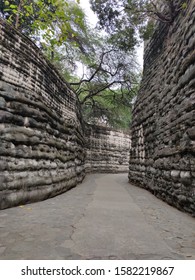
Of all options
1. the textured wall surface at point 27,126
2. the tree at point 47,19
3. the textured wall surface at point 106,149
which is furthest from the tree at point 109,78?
the textured wall surface at point 27,126

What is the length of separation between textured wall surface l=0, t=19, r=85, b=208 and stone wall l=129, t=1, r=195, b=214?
8.33ft

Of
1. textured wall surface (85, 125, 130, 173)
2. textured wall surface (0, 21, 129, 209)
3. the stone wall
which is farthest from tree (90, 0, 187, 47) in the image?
textured wall surface (85, 125, 130, 173)

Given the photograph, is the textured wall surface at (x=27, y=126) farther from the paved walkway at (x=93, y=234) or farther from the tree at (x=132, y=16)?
the tree at (x=132, y=16)

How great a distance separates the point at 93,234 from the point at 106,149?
13109 millimetres

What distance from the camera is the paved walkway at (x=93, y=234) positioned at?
1.92 metres

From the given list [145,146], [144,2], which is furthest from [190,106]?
[144,2]

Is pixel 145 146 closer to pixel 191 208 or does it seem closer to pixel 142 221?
pixel 191 208

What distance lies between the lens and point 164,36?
663 centimetres

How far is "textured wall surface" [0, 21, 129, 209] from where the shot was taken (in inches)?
146

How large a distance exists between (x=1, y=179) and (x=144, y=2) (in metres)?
6.28

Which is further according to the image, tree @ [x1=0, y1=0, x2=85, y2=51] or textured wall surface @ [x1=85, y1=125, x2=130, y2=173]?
textured wall surface @ [x1=85, y1=125, x2=130, y2=173]

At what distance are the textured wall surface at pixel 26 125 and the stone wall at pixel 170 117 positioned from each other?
2.54 meters

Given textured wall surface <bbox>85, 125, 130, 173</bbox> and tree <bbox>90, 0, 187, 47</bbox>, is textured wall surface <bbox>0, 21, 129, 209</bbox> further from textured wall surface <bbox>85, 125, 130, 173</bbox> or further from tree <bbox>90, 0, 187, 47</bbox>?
textured wall surface <bbox>85, 125, 130, 173</bbox>

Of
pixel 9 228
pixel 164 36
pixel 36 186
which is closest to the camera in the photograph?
pixel 9 228
